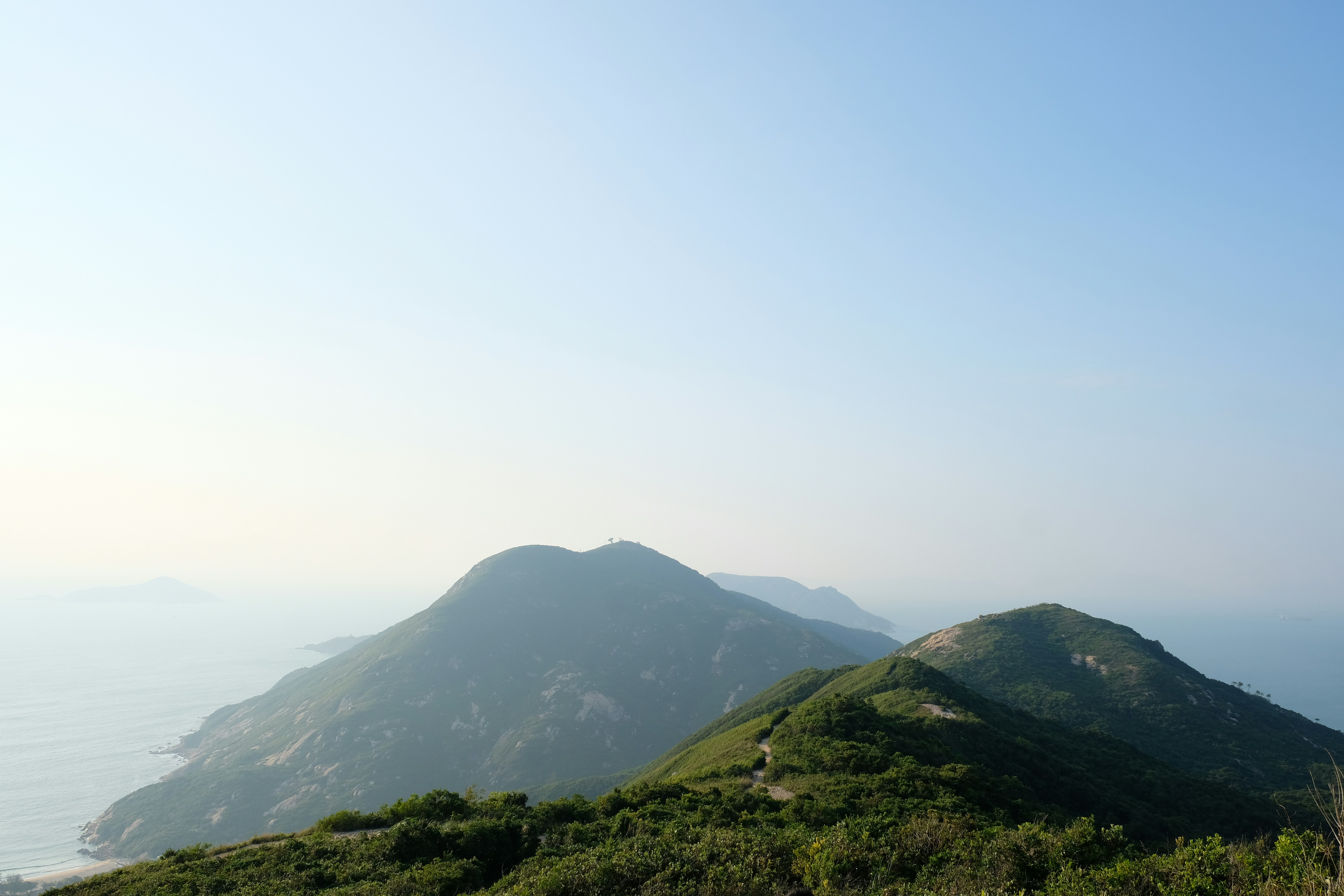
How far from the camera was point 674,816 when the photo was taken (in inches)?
1437

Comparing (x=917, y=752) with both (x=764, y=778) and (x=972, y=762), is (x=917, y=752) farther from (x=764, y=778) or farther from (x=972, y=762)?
(x=764, y=778)

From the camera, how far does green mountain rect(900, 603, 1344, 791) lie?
103 m

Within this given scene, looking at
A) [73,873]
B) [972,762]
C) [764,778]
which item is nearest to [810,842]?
[764,778]

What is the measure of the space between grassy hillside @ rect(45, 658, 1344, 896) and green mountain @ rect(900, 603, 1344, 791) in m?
51.2

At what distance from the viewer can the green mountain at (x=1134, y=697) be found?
10325 centimetres

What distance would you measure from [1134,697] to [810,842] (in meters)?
131

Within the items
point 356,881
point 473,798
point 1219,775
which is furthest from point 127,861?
point 1219,775

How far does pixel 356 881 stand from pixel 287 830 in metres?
178

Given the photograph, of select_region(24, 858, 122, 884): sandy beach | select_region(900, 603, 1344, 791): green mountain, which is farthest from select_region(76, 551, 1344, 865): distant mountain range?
select_region(24, 858, 122, 884): sandy beach

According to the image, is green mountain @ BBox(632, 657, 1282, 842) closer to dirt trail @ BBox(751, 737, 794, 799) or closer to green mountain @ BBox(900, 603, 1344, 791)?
dirt trail @ BBox(751, 737, 794, 799)

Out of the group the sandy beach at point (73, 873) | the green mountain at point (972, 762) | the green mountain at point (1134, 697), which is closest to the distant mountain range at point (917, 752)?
the green mountain at point (972, 762)

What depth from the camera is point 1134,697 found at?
391ft

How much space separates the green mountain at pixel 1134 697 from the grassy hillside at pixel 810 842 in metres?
51.2

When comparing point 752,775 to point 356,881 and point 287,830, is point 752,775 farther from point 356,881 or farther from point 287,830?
point 287,830
